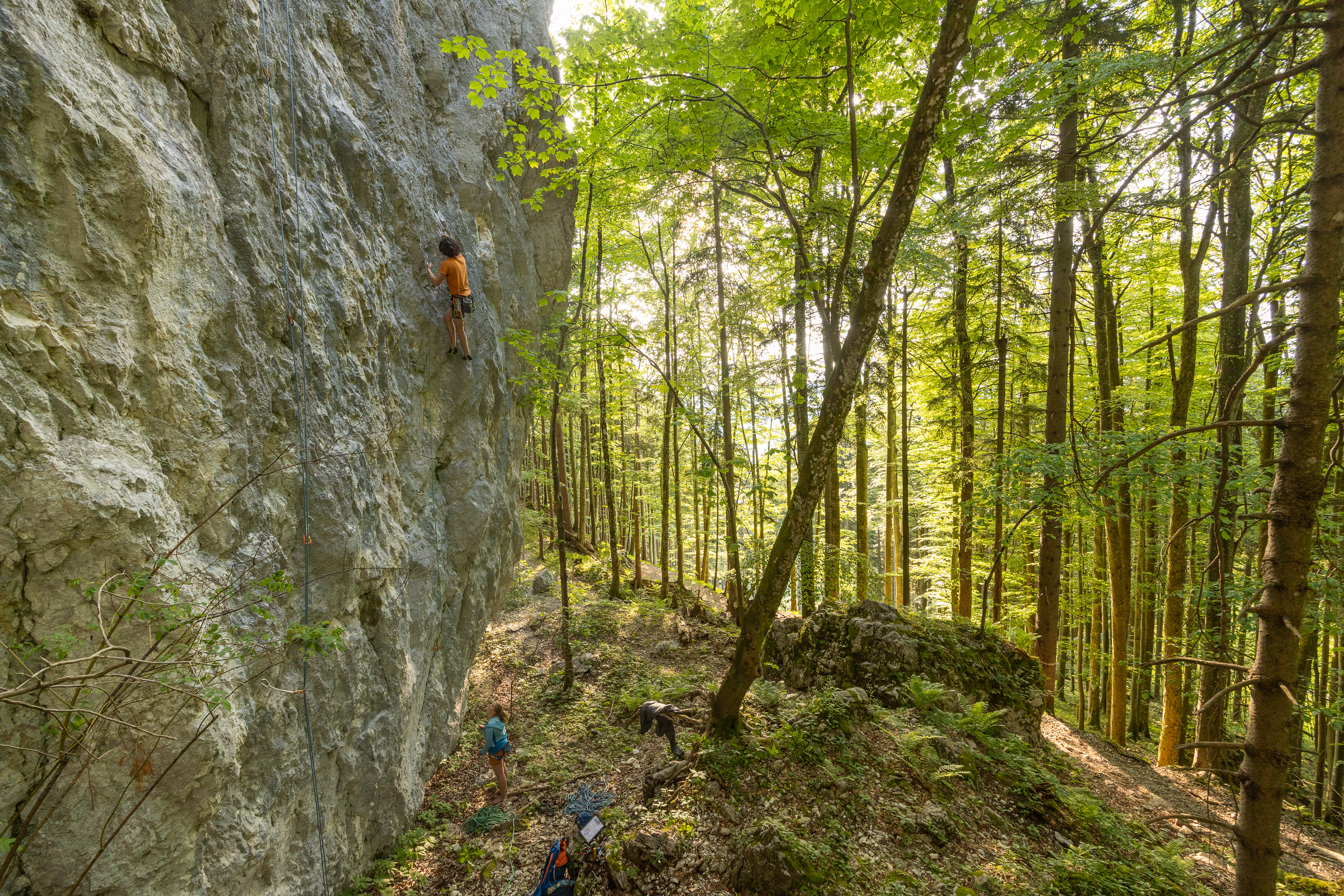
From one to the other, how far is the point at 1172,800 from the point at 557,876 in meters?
8.80

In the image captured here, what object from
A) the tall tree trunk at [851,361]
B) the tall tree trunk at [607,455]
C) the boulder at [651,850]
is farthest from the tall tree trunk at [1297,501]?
the tall tree trunk at [607,455]

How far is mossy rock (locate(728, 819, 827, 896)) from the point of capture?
417 cm

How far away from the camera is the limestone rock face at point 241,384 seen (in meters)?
2.85

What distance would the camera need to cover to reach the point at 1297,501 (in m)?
2.26

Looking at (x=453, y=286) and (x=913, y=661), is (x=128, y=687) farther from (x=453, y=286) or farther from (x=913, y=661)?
(x=913, y=661)

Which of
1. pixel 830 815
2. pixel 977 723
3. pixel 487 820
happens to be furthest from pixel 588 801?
pixel 977 723

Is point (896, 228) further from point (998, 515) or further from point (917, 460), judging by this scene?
point (917, 460)

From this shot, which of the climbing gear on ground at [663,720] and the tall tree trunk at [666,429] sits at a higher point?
the tall tree trunk at [666,429]

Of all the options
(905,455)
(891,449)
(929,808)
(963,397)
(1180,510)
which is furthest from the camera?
(891,449)

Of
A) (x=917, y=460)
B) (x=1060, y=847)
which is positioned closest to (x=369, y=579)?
(x=1060, y=847)

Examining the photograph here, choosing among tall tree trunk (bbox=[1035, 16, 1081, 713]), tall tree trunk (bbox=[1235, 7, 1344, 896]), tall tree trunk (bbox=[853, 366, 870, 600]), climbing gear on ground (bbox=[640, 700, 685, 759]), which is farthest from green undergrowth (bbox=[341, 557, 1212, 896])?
tall tree trunk (bbox=[853, 366, 870, 600])

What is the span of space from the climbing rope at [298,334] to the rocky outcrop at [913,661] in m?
5.67

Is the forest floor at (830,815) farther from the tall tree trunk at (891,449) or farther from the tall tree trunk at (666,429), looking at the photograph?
the tall tree trunk at (666,429)

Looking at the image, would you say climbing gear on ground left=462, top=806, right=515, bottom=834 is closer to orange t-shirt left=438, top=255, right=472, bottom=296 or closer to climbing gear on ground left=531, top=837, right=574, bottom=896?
climbing gear on ground left=531, top=837, right=574, bottom=896
